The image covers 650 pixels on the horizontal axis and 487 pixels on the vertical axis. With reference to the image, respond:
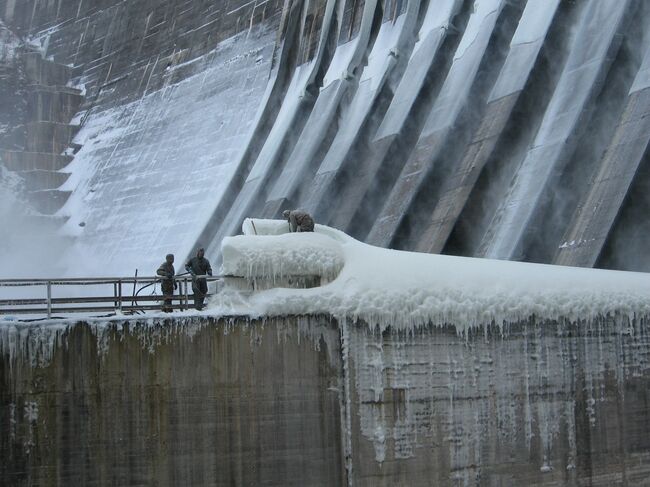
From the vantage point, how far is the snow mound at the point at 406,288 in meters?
10.4

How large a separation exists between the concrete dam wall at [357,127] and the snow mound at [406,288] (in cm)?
160

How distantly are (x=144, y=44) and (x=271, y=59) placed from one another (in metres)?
8.50

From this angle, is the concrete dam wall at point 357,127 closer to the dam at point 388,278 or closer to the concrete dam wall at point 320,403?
the dam at point 388,278

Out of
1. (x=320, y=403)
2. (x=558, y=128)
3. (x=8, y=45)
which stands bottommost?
(x=320, y=403)

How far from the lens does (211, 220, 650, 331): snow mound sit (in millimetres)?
10398

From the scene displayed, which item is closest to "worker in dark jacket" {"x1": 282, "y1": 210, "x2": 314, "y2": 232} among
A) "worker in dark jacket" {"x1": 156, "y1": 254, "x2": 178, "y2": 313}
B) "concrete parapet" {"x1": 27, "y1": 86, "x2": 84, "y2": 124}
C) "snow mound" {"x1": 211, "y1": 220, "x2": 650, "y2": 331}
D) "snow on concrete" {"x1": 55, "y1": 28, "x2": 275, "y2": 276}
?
"snow mound" {"x1": 211, "y1": 220, "x2": 650, "y2": 331}

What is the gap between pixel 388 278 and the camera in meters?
10.7

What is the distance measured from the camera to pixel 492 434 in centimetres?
1082

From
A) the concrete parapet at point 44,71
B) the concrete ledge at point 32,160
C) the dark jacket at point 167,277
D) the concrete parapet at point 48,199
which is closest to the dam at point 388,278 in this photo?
the dark jacket at point 167,277

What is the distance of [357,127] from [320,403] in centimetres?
1064

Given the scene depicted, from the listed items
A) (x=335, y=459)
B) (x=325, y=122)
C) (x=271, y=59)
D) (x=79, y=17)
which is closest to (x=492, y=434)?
(x=335, y=459)

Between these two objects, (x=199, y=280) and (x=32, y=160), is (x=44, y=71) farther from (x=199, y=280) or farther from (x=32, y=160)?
(x=199, y=280)

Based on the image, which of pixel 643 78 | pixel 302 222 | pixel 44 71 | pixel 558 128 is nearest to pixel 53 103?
pixel 44 71

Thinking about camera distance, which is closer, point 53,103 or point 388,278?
point 388,278
